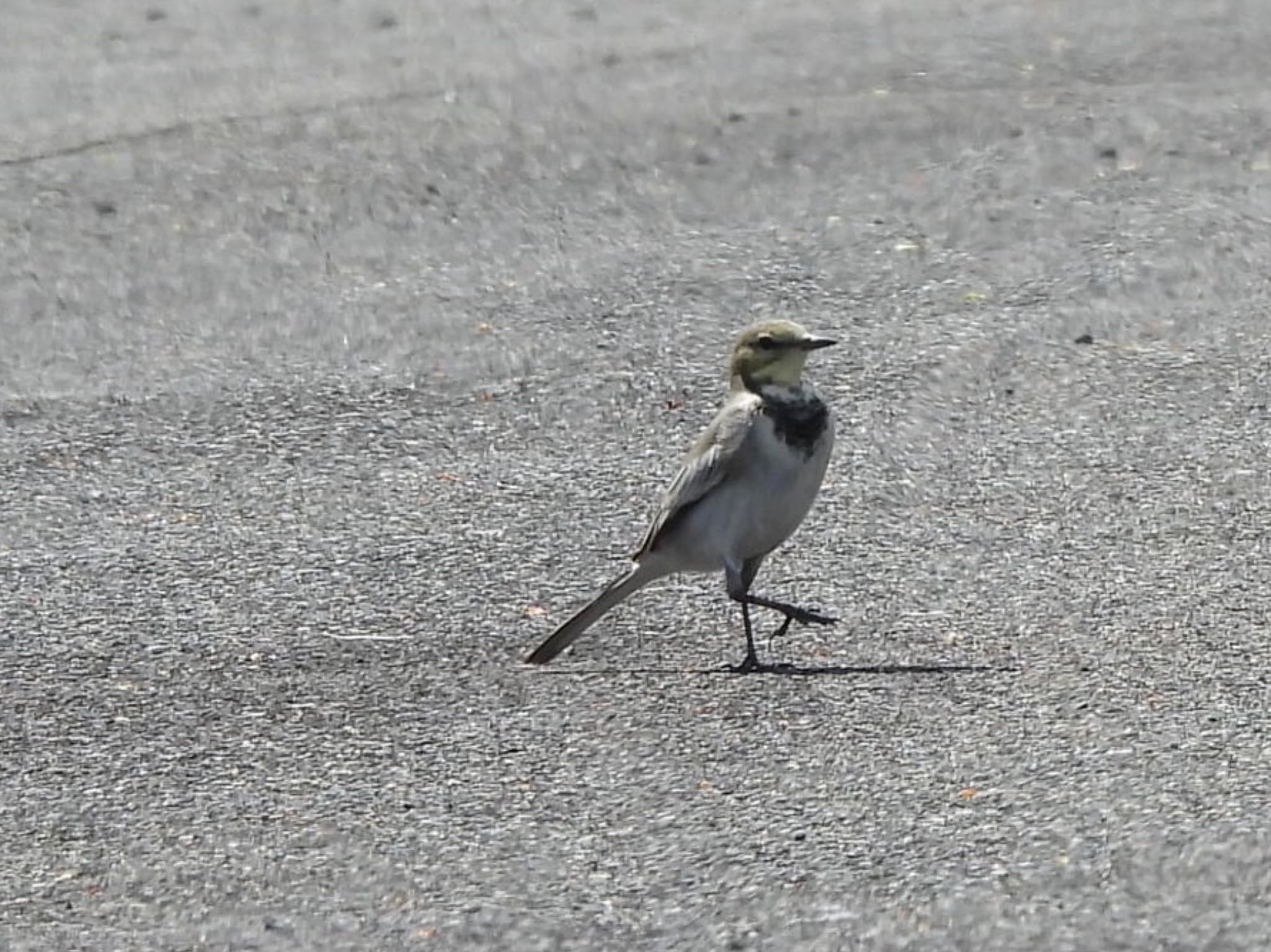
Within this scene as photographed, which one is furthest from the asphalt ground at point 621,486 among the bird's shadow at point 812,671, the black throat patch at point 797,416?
the black throat patch at point 797,416

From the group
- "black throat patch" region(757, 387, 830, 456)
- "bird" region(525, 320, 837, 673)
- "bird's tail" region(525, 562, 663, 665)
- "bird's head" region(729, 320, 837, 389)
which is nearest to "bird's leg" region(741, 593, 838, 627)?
"bird" region(525, 320, 837, 673)

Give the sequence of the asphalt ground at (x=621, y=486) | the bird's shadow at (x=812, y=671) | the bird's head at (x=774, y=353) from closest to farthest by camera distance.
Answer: the asphalt ground at (x=621, y=486)
the bird's shadow at (x=812, y=671)
the bird's head at (x=774, y=353)

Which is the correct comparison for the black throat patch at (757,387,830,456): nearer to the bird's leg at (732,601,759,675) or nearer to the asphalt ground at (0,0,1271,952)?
the bird's leg at (732,601,759,675)

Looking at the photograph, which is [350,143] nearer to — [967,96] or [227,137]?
[227,137]

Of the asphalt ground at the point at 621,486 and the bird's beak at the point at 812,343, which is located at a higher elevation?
the bird's beak at the point at 812,343

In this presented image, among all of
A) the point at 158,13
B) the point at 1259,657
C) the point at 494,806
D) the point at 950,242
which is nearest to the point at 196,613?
the point at 494,806

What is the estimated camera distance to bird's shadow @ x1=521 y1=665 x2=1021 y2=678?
20.4 ft

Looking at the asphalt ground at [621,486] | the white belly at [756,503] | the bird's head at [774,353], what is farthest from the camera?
the bird's head at [774,353]

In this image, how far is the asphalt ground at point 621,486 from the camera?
5.27 meters

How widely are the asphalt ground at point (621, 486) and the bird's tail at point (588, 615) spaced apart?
0.21 ft

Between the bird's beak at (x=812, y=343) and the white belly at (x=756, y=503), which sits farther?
the bird's beak at (x=812, y=343)

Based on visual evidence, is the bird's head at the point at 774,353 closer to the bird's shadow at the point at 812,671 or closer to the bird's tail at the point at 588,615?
the bird's tail at the point at 588,615

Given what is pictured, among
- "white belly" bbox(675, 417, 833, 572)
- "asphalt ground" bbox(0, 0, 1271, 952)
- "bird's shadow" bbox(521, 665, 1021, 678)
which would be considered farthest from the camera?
"white belly" bbox(675, 417, 833, 572)

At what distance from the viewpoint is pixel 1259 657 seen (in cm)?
622
